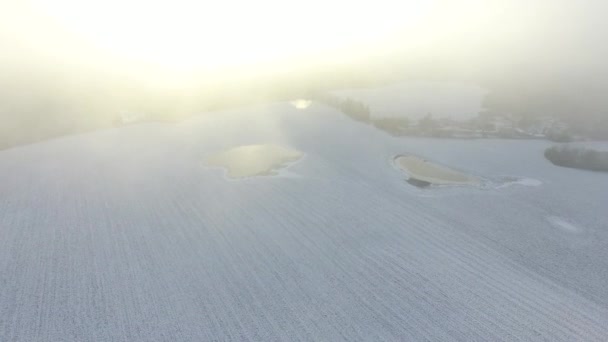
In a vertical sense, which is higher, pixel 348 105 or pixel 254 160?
pixel 348 105

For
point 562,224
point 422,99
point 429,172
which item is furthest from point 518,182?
point 422,99

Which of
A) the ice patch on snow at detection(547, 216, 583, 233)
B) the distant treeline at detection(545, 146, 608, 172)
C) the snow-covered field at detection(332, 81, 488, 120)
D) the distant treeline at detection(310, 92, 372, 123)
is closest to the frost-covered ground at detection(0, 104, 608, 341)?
the ice patch on snow at detection(547, 216, 583, 233)

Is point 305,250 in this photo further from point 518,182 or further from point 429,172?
point 518,182

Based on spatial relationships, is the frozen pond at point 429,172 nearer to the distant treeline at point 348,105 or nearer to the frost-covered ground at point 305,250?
the frost-covered ground at point 305,250

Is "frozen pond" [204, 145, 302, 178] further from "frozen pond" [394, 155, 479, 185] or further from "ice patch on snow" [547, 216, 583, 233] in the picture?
"ice patch on snow" [547, 216, 583, 233]

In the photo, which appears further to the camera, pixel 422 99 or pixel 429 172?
pixel 422 99

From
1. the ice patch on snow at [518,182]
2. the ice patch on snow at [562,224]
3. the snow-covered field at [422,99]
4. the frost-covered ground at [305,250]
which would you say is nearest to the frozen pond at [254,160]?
the frost-covered ground at [305,250]
